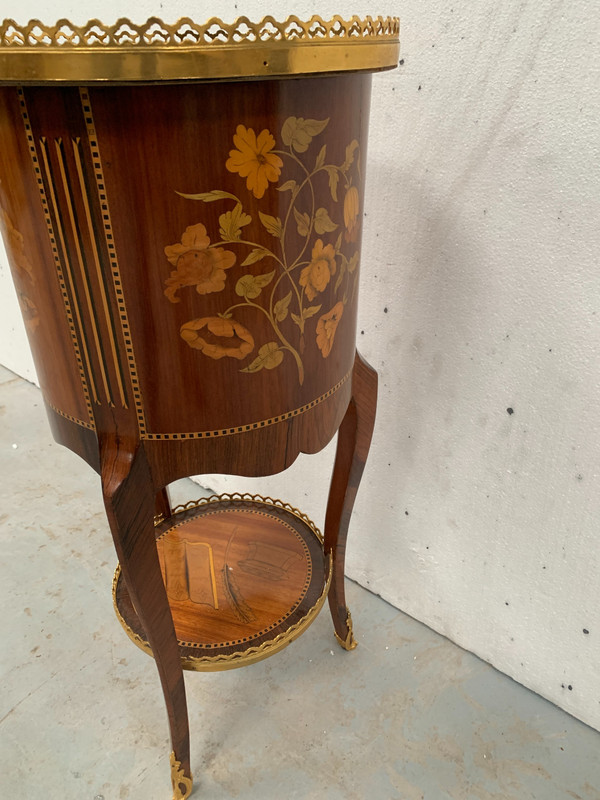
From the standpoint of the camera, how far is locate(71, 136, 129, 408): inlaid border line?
0.67m

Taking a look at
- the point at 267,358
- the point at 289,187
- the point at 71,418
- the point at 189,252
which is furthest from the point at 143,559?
the point at 289,187

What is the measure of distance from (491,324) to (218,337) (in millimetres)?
613

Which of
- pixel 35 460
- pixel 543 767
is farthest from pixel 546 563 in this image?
pixel 35 460

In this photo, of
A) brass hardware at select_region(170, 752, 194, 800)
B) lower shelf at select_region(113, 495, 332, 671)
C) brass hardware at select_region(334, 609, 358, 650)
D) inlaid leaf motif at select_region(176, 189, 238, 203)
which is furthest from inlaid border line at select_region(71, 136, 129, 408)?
brass hardware at select_region(334, 609, 358, 650)

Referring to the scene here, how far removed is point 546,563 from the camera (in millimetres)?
1265

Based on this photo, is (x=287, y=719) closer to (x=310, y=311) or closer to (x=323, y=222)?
(x=310, y=311)

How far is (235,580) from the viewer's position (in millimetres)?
1331

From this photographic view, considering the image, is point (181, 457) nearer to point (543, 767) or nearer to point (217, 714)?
point (217, 714)

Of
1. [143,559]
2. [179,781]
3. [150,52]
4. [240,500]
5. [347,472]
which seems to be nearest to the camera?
[150,52]

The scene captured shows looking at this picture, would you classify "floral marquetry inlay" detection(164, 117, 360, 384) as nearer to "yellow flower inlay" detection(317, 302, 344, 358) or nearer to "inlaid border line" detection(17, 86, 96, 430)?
"yellow flower inlay" detection(317, 302, 344, 358)

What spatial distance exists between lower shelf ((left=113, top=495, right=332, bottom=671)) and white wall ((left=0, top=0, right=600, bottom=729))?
0.26 meters

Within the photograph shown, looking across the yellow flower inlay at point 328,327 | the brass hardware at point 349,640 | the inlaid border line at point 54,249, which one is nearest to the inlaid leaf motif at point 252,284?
the yellow flower inlay at point 328,327

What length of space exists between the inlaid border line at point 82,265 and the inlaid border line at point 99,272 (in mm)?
16

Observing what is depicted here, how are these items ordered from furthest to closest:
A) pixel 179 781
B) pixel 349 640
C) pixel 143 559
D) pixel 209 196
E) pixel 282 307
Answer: pixel 349 640, pixel 179 781, pixel 143 559, pixel 282 307, pixel 209 196
